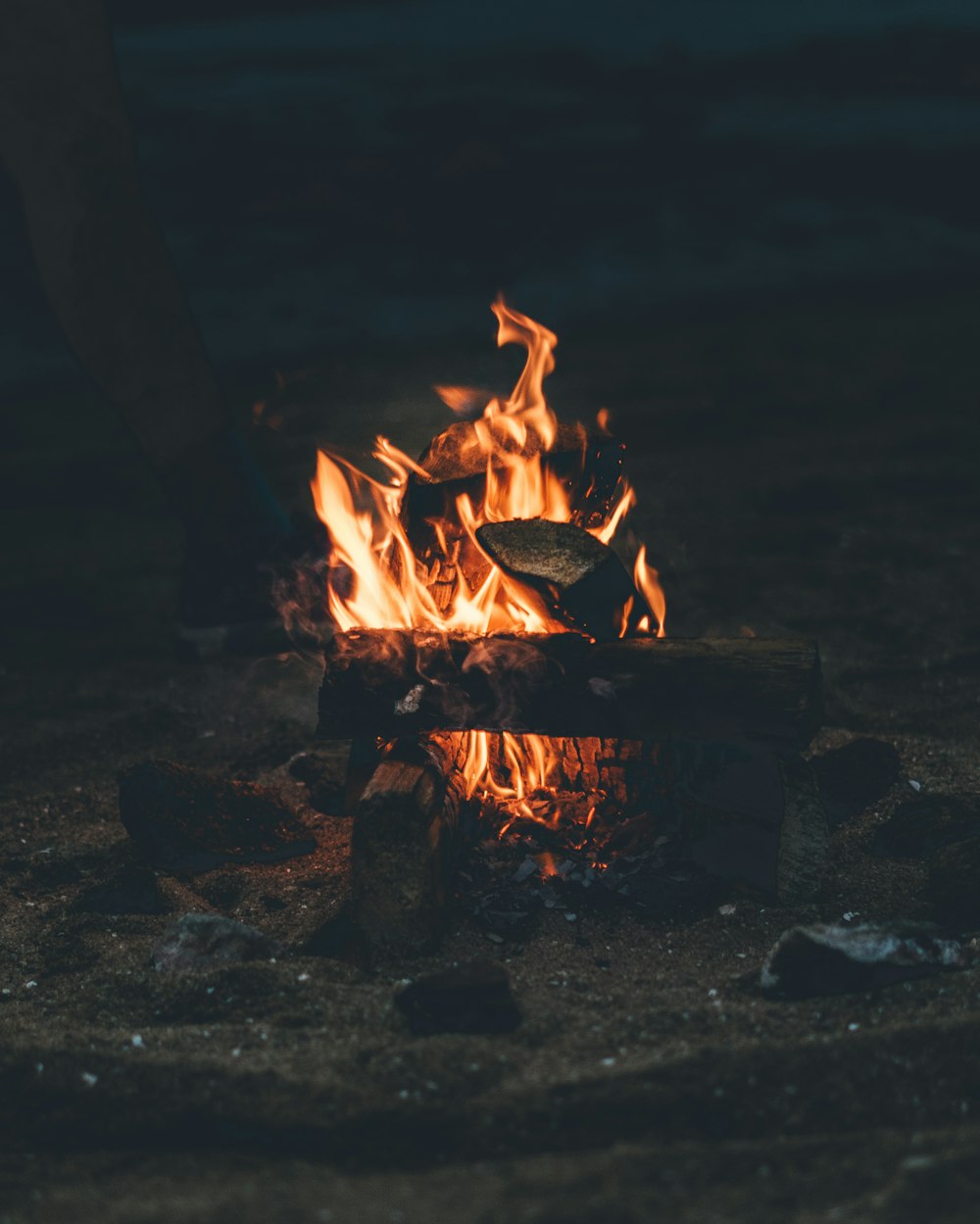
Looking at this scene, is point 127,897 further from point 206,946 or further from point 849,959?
point 849,959

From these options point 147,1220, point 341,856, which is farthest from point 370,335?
point 147,1220

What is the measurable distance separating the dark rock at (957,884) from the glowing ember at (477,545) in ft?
3.41

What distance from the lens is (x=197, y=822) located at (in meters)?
3.83

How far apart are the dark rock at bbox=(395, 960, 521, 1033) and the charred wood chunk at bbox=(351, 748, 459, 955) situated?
1.11 feet

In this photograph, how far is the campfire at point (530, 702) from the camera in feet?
11.1

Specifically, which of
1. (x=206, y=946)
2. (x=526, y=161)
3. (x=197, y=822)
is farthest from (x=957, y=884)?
(x=526, y=161)

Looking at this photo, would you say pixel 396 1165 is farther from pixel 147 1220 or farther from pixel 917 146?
pixel 917 146

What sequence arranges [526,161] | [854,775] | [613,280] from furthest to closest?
1. [526,161]
2. [613,280]
3. [854,775]

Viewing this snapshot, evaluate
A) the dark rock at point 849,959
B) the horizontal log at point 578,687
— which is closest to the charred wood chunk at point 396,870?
the horizontal log at point 578,687

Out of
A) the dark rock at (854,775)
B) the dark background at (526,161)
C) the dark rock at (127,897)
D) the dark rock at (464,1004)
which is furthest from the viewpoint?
the dark background at (526,161)

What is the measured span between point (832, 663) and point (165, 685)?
2.61 m

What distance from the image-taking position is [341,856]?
12.6ft

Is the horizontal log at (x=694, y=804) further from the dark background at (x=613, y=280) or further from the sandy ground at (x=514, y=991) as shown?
the dark background at (x=613, y=280)

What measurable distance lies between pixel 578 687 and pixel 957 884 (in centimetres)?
111
